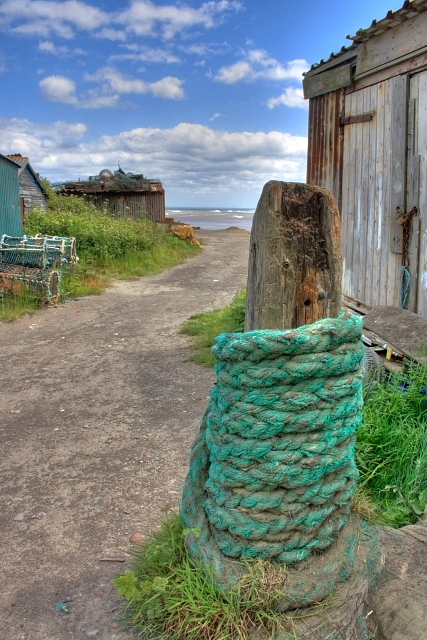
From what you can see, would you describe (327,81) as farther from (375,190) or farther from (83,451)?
(83,451)

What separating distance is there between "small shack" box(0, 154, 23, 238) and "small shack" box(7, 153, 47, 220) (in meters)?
→ 6.43

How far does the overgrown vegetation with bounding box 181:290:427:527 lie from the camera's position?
296cm

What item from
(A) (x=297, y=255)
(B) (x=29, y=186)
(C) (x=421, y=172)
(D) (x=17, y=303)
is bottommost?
(D) (x=17, y=303)

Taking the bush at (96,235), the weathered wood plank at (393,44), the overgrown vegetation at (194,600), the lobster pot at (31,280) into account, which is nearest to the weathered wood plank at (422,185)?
the weathered wood plank at (393,44)

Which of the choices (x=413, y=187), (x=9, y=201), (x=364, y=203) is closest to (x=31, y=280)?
(x=9, y=201)

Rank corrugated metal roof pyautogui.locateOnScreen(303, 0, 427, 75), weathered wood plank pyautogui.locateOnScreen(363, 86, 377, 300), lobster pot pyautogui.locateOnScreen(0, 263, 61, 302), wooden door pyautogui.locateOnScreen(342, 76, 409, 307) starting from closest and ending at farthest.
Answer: corrugated metal roof pyautogui.locateOnScreen(303, 0, 427, 75), wooden door pyautogui.locateOnScreen(342, 76, 409, 307), weathered wood plank pyautogui.locateOnScreen(363, 86, 377, 300), lobster pot pyautogui.locateOnScreen(0, 263, 61, 302)

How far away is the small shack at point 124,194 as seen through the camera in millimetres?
22656

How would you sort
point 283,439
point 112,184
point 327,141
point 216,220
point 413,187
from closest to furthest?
1. point 283,439
2. point 413,187
3. point 327,141
4. point 112,184
5. point 216,220

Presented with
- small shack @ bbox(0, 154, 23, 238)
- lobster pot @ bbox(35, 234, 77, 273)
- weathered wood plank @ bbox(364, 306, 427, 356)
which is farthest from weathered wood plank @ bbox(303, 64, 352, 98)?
small shack @ bbox(0, 154, 23, 238)

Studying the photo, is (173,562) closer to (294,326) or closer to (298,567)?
(298,567)

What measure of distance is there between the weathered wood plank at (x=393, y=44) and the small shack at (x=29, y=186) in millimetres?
15642

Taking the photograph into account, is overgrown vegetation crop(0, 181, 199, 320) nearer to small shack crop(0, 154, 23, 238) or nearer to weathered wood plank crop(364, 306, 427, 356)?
small shack crop(0, 154, 23, 238)

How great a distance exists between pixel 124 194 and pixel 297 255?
Result: 71.1ft

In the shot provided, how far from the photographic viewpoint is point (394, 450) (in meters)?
3.40
